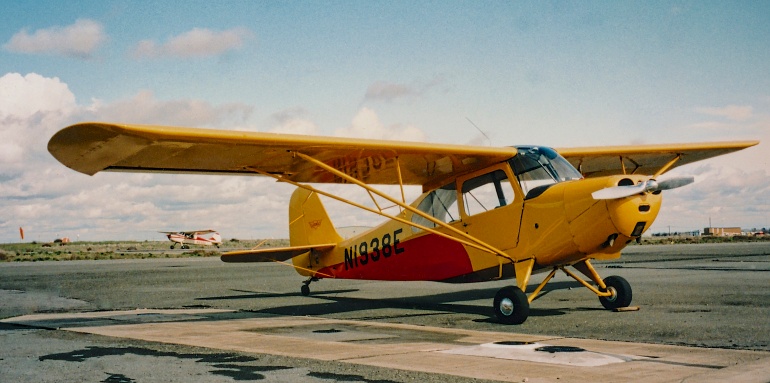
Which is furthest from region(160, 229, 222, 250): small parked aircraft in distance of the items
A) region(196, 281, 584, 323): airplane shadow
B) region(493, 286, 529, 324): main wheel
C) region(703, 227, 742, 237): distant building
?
region(703, 227, 742, 237): distant building

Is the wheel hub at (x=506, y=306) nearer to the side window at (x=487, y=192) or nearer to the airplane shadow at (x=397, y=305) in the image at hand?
the airplane shadow at (x=397, y=305)

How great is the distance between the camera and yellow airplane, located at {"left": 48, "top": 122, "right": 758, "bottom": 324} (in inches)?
350

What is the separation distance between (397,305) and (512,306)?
3.87 metres

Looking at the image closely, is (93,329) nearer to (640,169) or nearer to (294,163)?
(294,163)

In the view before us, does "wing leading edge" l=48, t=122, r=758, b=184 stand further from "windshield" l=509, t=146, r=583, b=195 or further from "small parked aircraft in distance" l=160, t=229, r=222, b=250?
"small parked aircraft in distance" l=160, t=229, r=222, b=250

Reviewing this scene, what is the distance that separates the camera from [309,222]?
50.3ft

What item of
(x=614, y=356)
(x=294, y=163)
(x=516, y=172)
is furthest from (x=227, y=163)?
(x=614, y=356)

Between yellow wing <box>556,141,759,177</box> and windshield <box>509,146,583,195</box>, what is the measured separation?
1750mm

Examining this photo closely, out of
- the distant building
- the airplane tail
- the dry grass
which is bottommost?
the distant building

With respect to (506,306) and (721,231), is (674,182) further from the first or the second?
(721,231)

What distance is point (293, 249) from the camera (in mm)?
14836

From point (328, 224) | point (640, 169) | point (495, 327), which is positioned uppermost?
point (640, 169)

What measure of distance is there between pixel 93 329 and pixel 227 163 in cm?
328

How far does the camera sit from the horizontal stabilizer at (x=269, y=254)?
1350 centimetres
